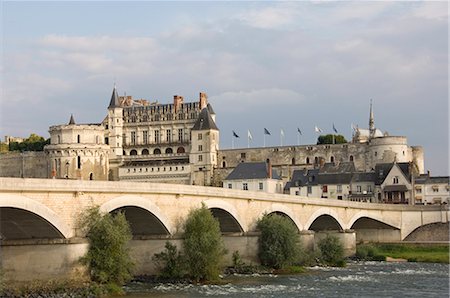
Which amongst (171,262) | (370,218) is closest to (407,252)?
(370,218)

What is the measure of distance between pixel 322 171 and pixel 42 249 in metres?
54.2

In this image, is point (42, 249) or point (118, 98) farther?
point (118, 98)

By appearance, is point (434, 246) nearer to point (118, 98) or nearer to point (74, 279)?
point (74, 279)

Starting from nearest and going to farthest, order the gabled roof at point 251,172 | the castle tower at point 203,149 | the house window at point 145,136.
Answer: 1. the gabled roof at point 251,172
2. the castle tower at point 203,149
3. the house window at point 145,136

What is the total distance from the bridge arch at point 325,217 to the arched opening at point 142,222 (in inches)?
636

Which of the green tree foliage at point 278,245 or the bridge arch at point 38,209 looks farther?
the green tree foliage at point 278,245

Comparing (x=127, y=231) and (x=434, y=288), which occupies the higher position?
(x=127, y=231)

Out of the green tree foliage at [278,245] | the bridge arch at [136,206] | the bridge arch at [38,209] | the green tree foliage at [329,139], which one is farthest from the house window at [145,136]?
the bridge arch at [38,209]

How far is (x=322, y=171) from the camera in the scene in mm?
82000

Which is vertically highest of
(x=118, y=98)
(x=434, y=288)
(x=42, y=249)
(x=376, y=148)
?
(x=118, y=98)

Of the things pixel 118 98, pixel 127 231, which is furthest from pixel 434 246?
pixel 118 98

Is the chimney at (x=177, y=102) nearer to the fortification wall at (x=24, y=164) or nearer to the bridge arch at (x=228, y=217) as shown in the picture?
the fortification wall at (x=24, y=164)

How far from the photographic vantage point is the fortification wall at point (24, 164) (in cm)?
10819

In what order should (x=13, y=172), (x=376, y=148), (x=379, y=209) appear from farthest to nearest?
(x=13, y=172) → (x=376, y=148) → (x=379, y=209)
